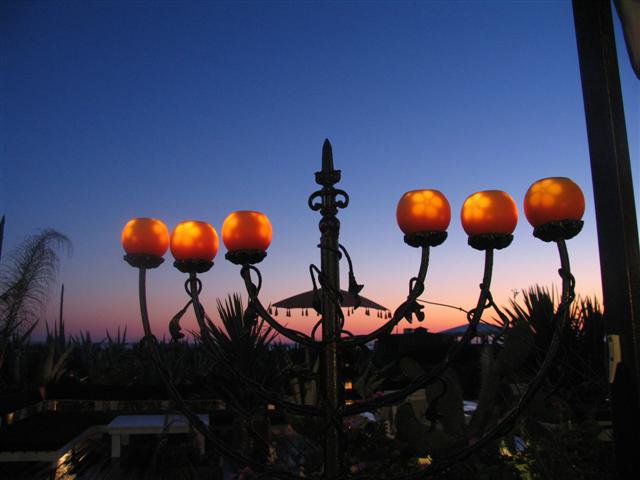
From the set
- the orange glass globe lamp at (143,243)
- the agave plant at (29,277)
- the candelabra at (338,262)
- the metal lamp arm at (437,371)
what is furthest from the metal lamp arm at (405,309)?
the agave plant at (29,277)

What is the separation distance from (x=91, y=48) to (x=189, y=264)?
4285 mm

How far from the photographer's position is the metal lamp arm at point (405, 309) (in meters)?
1.17

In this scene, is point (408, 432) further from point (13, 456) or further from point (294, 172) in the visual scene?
point (294, 172)

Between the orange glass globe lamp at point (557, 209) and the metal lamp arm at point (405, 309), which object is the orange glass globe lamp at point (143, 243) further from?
the orange glass globe lamp at point (557, 209)

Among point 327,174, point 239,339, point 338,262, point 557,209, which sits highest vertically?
point 327,174

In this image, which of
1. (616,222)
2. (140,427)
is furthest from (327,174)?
(140,427)

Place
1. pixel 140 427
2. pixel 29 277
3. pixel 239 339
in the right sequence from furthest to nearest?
pixel 29 277 < pixel 140 427 < pixel 239 339

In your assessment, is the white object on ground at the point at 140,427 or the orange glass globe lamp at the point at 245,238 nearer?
the orange glass globe lamp at the point at 245,238

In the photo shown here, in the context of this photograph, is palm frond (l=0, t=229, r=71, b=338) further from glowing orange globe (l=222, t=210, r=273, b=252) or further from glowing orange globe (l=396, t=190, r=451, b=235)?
glowing orange globe (l=396, t=190, r=451, b=235)

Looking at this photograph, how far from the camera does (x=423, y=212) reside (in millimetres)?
1187

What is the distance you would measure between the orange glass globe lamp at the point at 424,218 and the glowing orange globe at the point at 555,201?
23 centimetres

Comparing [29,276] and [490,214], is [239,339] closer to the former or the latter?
[490,214]

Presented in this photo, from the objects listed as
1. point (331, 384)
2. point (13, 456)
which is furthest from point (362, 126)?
point (13, 456)

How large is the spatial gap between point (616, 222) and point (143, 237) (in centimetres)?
126
